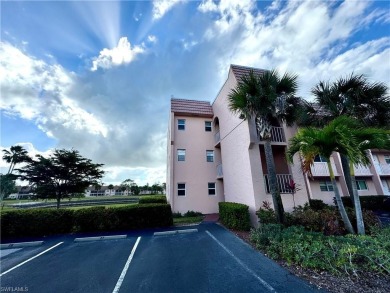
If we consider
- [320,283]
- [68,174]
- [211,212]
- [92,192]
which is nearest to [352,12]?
[320,283]

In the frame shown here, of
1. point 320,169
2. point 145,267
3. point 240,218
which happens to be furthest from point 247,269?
point 320,169

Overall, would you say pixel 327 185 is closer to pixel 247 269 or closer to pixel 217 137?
pixel 217 137

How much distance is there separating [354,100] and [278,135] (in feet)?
13.0

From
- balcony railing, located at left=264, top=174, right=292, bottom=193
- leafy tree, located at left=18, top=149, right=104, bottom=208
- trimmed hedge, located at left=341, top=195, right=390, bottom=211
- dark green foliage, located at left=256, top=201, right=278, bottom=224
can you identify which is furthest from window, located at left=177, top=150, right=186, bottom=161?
trimmed hedge, located at left=341, top=195, right=390, bottom=211

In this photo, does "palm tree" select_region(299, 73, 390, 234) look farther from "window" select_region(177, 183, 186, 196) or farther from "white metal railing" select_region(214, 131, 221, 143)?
"window" select_region(177, 183, 186, 196)

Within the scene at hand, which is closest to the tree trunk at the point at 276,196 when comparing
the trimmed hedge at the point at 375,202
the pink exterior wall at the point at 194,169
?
the pink exterior wall at the point at 194,169

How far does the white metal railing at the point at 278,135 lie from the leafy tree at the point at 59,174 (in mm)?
18140

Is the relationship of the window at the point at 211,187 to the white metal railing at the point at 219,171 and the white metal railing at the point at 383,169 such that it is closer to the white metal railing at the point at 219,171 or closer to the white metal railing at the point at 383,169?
the white metal railing at the point at 219,171

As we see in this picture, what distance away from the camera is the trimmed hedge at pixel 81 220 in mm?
9211

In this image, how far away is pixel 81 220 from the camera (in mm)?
9727

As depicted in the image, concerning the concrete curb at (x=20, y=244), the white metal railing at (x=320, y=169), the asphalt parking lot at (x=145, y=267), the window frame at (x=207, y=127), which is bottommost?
the asphalt parking lot at (x=145, y=267)

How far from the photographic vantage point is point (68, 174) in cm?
1554

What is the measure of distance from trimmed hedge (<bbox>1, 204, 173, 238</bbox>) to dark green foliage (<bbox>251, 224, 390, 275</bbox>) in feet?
23.8

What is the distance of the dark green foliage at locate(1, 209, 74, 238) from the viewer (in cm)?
908
